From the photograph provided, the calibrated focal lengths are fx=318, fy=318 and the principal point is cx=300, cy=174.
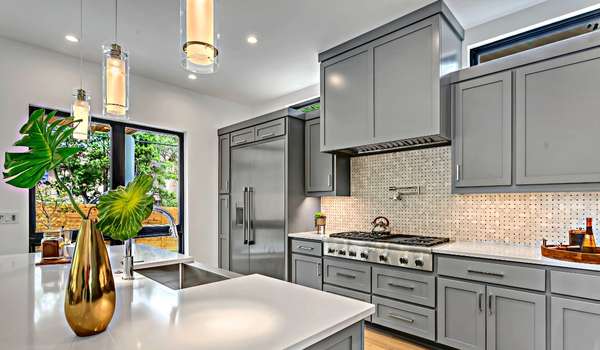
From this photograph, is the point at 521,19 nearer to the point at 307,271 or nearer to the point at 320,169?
the point at 320,169

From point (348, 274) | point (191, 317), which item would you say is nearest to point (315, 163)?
point (348, 274)

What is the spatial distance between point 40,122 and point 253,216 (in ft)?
11.0

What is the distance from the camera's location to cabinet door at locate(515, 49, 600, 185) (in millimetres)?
2104

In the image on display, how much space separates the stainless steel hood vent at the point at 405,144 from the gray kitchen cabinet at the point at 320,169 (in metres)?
0.32

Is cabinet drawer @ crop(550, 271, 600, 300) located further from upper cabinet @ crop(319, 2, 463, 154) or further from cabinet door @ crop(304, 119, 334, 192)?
cabinet door @ crop(304, 119, 334, 192)

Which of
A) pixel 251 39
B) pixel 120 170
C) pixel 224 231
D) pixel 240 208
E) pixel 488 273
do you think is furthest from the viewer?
pixel 224 231

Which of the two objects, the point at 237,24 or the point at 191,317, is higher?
the point at 237,24

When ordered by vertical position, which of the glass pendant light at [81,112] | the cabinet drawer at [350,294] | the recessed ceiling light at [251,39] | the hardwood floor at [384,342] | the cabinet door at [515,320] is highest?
the recessed ceiling light at [251,39]

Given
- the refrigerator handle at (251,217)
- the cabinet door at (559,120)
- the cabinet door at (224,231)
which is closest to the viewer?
the cabinet door at (559,120)

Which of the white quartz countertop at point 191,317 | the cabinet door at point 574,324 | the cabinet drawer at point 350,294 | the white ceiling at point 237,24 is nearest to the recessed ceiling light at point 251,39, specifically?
the white ceiling at point 237,24

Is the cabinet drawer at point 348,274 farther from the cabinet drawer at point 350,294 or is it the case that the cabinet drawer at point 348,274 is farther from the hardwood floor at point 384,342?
the hardwood floor at point 384,342

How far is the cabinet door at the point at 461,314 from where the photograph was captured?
2296 millimetres

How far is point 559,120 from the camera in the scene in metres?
2.22

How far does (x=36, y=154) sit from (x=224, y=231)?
3.89m
